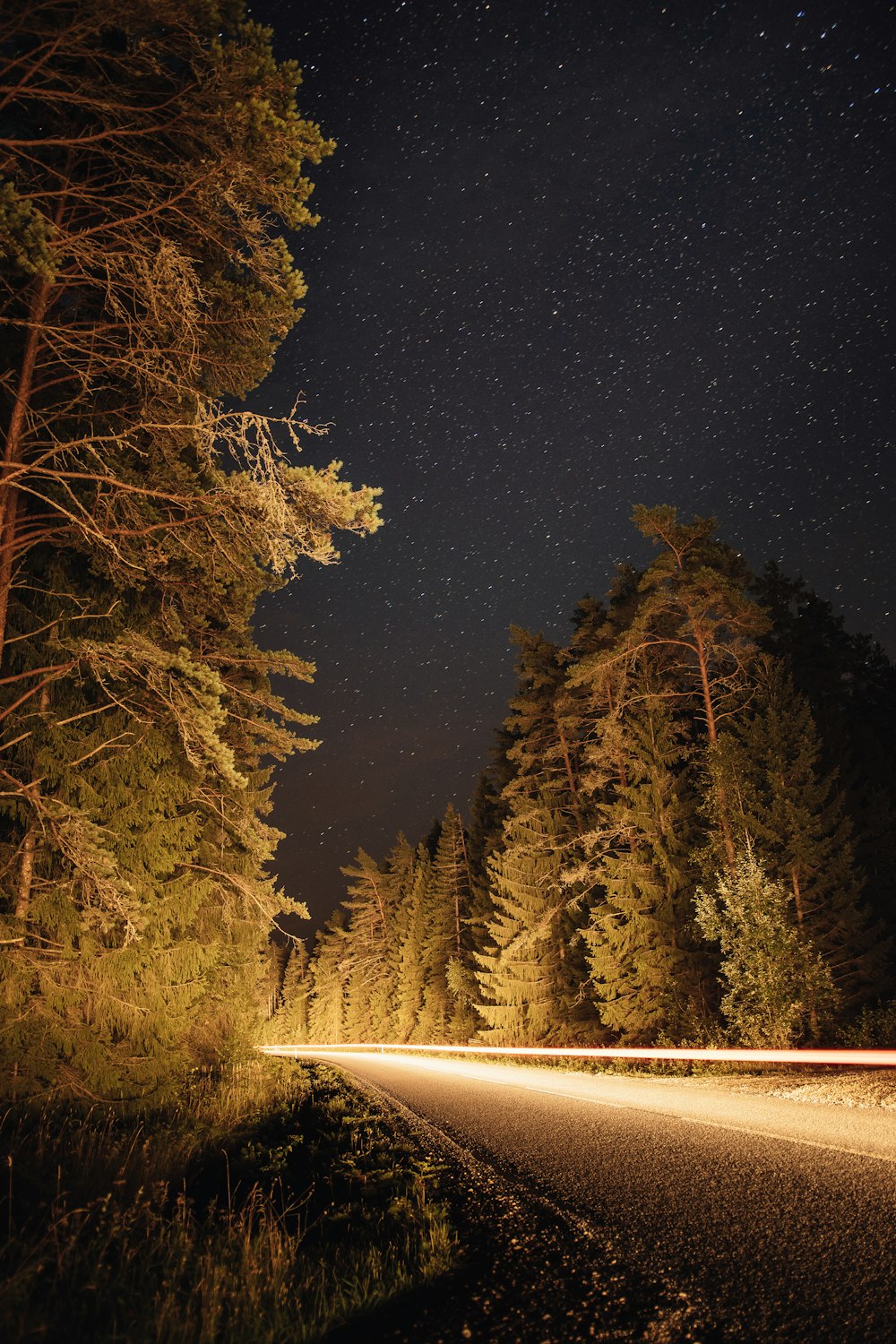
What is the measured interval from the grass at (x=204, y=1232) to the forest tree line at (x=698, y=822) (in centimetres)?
922

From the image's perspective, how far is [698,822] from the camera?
72.8 ft

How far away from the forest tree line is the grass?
9.22 m

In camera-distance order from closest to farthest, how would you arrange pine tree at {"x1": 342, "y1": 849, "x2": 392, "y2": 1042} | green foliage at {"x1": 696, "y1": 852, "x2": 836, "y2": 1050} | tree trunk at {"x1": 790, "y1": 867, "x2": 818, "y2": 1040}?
green foliage at {"x1": 696, "y1": 852, "x2": 836, "y2": 1050} < tree trunk at {"x1": 790, "y1": 867, "x2": 818, "y2": 1040} < pine tree at {"x1": 342, "y1": 849, "x2": 392, "y2": 1042}

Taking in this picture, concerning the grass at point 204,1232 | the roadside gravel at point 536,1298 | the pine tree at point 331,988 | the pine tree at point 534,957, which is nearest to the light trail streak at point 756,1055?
the pine tree at point 534,957

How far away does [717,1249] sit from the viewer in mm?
3682

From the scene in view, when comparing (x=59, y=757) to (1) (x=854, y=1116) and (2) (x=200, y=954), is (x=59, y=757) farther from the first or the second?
(1) (x=854, y=1116)

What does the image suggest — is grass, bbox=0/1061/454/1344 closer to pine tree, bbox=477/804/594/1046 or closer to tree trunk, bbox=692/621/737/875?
tree trunk, bbox=692/621/737/875

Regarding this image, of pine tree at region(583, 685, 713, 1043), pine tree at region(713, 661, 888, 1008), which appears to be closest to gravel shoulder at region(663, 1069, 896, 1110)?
pine tree at region(713, 661, 888, 1008)

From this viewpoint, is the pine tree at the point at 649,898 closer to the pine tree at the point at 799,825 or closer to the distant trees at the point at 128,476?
the pine tree at the point at 799,825

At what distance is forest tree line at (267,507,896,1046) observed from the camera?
16.2 meters

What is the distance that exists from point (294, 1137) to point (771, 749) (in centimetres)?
1535

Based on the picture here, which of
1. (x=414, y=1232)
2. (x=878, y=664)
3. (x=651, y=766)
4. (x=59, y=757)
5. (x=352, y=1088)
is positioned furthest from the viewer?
(x=878, y=664)

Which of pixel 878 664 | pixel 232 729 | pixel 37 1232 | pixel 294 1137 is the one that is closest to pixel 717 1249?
pixel 37 1232

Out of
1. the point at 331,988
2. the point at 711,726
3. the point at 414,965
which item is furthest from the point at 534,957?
the point at 331,988
